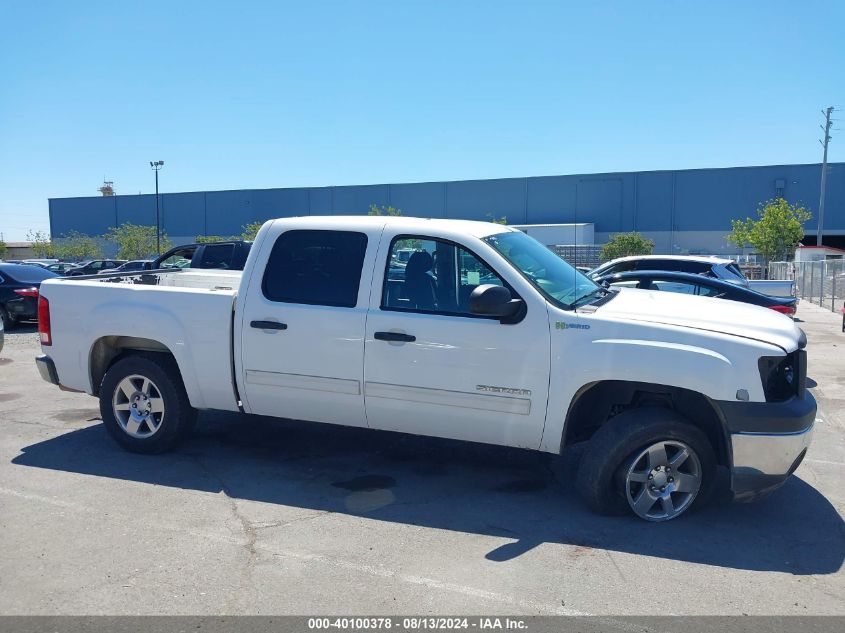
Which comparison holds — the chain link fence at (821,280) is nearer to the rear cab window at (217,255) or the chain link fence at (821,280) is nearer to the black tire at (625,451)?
the rear cab window at (217,255)

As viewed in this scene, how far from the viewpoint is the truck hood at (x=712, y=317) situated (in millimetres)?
4590

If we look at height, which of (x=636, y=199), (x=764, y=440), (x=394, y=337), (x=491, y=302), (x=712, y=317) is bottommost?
(x=764, y=440)

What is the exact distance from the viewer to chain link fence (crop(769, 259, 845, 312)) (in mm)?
22875

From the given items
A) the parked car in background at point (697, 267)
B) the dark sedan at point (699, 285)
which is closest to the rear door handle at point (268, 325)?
the dark sedan at point (699, 285)

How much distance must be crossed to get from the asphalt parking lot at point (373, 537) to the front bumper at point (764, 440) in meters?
0.38

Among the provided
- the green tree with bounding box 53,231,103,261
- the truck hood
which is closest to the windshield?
the truck hood

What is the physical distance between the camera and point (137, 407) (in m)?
6.12

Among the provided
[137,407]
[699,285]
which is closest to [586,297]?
[137,407]

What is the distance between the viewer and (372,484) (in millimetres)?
5492

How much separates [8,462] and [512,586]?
441cm

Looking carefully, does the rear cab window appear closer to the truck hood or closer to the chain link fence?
the truck hood

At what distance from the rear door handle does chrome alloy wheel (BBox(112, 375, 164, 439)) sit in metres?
1.24

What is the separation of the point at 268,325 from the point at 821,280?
22825 mm

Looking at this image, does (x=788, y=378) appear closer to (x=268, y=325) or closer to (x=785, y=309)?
(x=268, y=325)
